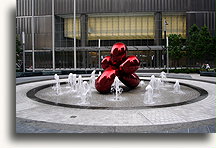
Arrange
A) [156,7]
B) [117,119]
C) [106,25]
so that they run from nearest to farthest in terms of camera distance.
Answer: [117,119] < [156,7] < [106,25]

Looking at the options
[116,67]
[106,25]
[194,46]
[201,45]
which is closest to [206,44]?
[201,45]

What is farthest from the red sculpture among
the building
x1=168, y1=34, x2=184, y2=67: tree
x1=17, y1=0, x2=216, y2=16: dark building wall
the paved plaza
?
x1=17, y1=0, x2=216, y2=16: dark building wall

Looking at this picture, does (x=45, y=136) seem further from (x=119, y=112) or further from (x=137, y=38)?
→ (x=137, y=38)

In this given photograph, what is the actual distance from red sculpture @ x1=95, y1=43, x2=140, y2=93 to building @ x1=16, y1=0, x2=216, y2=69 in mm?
31587

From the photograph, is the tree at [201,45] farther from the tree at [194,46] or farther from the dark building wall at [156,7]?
the dark building wall at [156,7]

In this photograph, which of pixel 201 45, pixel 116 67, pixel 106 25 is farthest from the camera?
pixel 106 25

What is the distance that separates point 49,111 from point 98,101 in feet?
8.68

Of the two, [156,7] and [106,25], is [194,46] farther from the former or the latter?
[106,25]

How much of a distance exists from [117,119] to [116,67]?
17.0ft

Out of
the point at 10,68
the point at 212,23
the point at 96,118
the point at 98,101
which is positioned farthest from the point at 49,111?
the point at 212,23

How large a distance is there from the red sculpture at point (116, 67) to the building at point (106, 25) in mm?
31587

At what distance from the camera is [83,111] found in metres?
7.80

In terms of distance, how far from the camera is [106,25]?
45.7 m

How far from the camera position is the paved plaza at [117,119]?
563 cm
